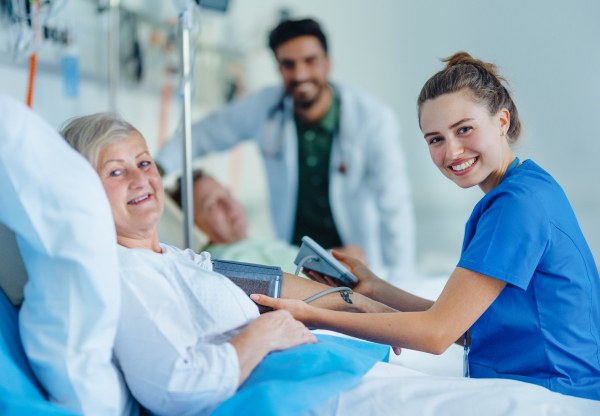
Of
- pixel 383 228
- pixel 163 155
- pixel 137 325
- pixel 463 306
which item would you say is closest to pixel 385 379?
pixel 463 306

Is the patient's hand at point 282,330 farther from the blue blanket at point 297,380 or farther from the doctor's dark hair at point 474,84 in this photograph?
the doctor's dark hair at point 474,84

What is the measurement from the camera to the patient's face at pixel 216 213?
2.54m

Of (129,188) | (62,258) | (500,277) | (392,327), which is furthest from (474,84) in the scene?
(62,258)

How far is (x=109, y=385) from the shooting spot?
0.84 metres

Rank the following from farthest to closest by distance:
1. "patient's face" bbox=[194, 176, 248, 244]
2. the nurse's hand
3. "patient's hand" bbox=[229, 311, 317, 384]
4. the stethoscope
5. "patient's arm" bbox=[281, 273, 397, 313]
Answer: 1. the stethoscope
2. "patient's face" bbox=[194, 176, 248, 244]
3. the nurse's hand
4. "patient's arm" bbox=[281, 273, 397, 313]
5. "patient's hand" bbox=[229, 311, 317, 384]

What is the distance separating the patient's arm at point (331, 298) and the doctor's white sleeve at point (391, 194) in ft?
5.59

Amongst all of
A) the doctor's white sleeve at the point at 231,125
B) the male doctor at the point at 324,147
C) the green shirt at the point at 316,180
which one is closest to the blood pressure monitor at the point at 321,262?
the male doctor at the point at 324,147

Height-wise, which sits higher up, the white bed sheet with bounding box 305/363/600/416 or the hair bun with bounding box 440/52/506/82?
the hair bun with bounding box 440/52/506/82

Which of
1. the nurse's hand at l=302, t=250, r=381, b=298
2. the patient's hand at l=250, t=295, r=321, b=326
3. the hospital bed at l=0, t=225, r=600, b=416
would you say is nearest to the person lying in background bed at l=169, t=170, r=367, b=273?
the nurse's hand at l=302, t=250, r=381, b=298

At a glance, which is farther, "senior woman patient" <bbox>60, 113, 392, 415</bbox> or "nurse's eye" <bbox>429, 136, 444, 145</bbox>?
"nurse's eye" <bbox>429, 136, 444, 145</bbox>

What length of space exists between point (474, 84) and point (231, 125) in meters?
2.19

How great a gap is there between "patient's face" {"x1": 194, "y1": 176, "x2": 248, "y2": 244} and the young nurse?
1513 millimetres

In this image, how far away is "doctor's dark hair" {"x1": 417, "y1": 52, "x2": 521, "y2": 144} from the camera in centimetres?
110

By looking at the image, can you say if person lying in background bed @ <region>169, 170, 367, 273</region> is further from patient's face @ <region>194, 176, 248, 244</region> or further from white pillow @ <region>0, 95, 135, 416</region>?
white pillow @ <region>0, 95, 135, 416</region>
